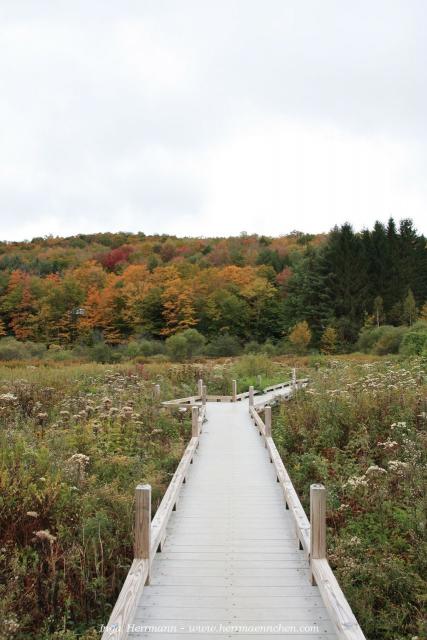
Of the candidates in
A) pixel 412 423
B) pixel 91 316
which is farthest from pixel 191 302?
pixel 412 423

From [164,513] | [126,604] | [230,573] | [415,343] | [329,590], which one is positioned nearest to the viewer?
[126,604]

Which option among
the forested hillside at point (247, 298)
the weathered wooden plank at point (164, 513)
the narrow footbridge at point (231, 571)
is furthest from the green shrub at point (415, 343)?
the weathered wooden plank at point (164, 513)

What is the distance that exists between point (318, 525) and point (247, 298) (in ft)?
178

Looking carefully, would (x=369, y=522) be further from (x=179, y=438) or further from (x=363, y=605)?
(x=179, y=438)

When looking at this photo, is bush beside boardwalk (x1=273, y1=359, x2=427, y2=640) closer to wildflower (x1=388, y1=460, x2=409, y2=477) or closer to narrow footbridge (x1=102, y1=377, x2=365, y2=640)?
wildflower (x1=388, y1=460, x2=409, y2=477)

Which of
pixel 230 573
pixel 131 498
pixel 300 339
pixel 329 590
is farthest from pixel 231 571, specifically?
pixel 300 339

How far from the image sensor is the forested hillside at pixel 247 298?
5200 centimetres

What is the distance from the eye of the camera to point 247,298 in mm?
59094

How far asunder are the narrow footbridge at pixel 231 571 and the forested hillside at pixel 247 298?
38418 millimetres

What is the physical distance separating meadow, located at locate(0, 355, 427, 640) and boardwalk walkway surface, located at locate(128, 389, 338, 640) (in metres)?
0.66

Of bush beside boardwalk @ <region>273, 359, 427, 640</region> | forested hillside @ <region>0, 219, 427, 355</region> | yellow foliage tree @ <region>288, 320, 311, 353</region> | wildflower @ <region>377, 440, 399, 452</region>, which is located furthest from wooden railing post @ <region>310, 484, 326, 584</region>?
forested hillside @ <region>0, 219, 427, 355</region>

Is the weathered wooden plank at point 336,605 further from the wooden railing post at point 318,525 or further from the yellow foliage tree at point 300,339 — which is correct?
the yellow foliage tree at point 300,339

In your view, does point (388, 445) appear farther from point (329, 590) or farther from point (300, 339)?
point (300, 339)

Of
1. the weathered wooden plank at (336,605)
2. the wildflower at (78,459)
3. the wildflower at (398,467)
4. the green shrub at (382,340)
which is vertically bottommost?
the weathered wooden plank at (336,605)
